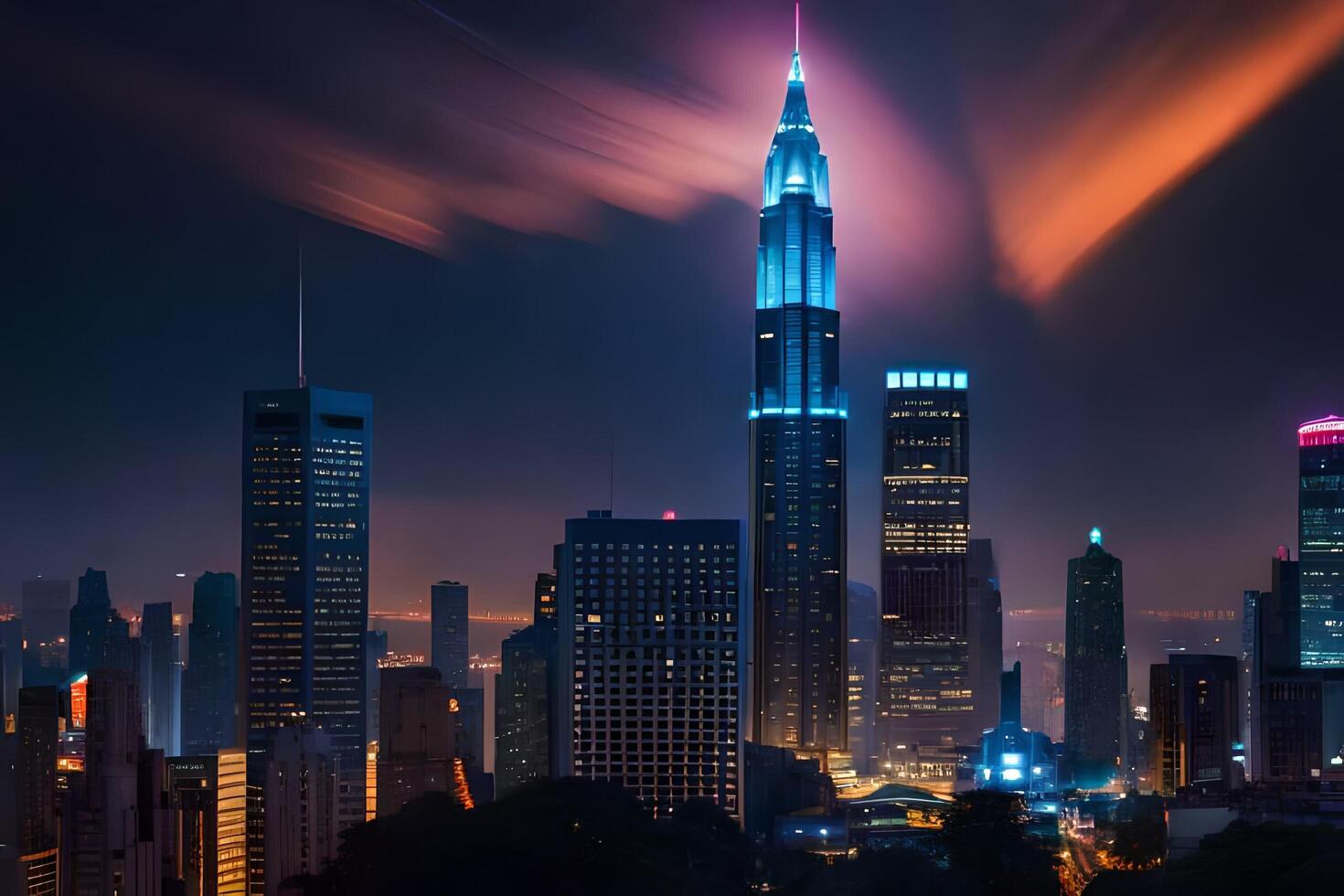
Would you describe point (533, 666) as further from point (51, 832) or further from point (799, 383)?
point (51, 832)

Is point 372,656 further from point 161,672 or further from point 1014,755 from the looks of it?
point 1014,755

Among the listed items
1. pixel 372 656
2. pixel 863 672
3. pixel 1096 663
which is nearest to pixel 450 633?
pixel 372 656

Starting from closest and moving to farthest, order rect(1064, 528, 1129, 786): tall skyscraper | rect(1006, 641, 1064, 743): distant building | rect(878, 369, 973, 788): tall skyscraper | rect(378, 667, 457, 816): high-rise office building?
rect(378, 667, 457, 816): high-rise office building → rect(1064, 528, 1129, 786): tall skyscraper → rect(878, 369, 973, 788): tall skyscraper → rect(1006, 641, 1064, 743): distant building

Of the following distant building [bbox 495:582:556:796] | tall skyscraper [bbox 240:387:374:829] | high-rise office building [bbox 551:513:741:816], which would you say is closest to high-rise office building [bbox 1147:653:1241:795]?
high-rise office building [bbox 551:513:741:816]

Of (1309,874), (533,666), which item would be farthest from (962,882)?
(533,666)

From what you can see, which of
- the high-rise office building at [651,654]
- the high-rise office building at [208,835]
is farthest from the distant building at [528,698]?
the high-rise office building at [208,835]

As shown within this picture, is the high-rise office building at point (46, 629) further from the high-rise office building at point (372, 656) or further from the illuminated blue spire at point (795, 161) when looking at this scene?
the illuminated blue spire at point (795, 161)

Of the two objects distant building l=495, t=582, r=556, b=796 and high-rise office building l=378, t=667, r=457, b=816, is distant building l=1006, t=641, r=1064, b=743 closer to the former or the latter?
distant building l=495, t=582, r=556, b=796

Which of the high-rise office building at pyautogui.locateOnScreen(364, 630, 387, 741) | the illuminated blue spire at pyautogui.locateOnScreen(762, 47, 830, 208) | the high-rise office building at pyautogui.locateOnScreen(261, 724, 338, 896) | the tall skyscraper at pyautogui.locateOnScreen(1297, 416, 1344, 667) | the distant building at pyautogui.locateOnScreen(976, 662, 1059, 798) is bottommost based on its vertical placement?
the distant building at pyautogui.locateOnScreen(976, 662, 1059, 798)
